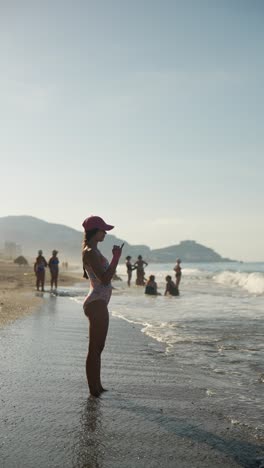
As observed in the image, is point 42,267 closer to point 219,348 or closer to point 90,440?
point 219,348

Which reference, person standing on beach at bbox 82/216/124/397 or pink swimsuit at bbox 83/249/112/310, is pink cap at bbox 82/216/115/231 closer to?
person standing on beach at bbox 82/216/124/397

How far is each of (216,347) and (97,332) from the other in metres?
3.76

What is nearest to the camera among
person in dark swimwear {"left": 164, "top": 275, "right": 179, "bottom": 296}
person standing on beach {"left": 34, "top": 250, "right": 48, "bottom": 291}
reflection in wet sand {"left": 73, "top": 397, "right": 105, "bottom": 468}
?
reflection in wet sand {"left": 73, "top": 397, "right": 105, "bottom": 468}

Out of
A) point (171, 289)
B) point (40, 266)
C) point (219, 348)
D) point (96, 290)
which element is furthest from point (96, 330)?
point (171, 289)

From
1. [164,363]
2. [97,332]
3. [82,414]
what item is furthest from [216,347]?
[82,414]

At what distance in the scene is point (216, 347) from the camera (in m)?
8.53

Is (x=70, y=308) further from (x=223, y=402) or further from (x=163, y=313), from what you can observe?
(x=223, y=402)

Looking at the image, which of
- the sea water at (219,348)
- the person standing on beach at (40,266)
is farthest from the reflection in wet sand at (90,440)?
the person standing on beach at (40,266)

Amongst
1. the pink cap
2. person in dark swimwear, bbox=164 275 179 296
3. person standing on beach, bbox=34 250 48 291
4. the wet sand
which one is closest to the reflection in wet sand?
the wet sand

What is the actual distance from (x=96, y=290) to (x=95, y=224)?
31.2 inches

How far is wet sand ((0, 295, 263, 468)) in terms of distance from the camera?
3582mm

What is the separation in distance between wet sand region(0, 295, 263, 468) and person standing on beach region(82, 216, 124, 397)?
35 centimetres

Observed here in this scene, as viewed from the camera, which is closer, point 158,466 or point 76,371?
point 158,466

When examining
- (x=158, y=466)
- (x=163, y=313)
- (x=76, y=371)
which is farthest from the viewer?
(x=163, y=313)
